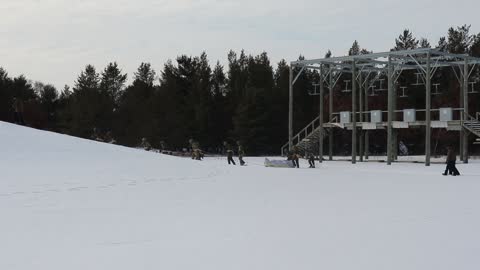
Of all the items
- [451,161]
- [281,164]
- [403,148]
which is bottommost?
[281,164]

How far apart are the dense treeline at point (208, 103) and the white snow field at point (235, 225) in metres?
44.2

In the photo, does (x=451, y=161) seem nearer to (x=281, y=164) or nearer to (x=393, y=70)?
(x=281, y=164)

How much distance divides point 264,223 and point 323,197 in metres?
5.61

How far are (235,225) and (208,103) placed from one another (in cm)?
5977

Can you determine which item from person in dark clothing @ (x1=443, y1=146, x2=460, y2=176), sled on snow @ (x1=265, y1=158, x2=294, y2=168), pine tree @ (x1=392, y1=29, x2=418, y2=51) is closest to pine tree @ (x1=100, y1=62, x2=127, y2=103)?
pine tree @ (x1=392, y1=29, x2=418, y2=51)

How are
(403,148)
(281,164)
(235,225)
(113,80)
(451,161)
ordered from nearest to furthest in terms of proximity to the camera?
(235,225) < (451,161) < (281,164) < (403,148) < (113,80)

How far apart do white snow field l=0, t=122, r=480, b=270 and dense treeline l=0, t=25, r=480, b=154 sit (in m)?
44.2

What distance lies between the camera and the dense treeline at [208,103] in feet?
218

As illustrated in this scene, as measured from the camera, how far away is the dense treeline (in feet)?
218

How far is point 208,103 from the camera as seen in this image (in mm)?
70688

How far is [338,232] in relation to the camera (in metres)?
10.5

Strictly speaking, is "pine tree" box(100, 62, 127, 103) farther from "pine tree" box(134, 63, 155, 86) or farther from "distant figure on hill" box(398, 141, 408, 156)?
"distant figure on hill" box(398, 141, 408, 156)

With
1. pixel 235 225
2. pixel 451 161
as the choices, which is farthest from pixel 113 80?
pixel 235 225

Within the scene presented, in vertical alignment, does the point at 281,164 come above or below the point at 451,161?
below
